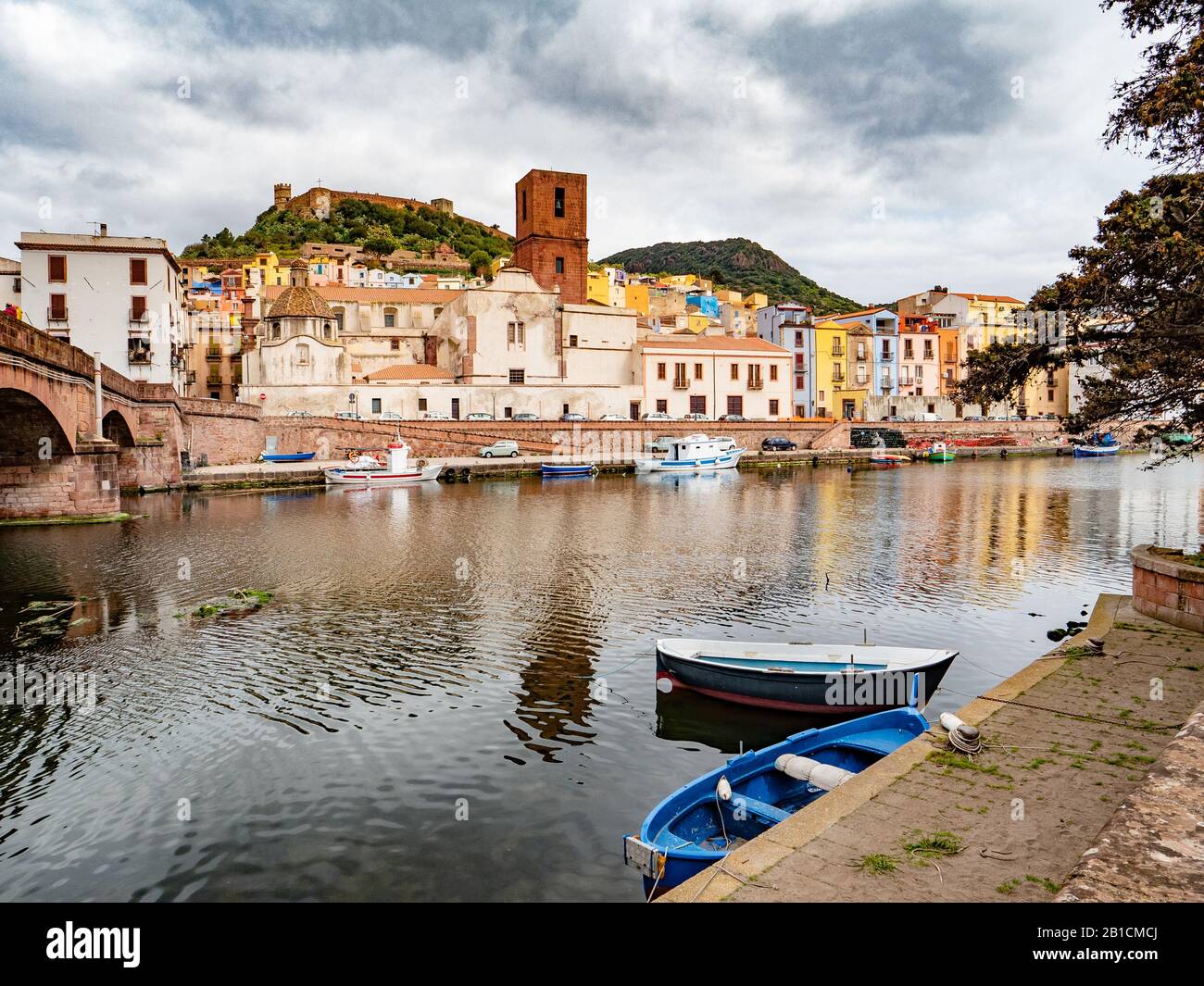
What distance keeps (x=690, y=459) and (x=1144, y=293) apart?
46.4 metres

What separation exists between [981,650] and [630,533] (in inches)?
639

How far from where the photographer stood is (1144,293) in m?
12.6

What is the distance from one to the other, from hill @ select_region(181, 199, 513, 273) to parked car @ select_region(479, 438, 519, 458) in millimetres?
84666

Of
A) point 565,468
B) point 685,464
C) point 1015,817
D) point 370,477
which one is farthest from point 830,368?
point 1015,817

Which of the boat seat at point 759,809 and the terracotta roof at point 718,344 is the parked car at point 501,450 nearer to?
the terracotta roof at point 718,344

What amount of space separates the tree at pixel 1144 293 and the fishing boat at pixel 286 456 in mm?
48687

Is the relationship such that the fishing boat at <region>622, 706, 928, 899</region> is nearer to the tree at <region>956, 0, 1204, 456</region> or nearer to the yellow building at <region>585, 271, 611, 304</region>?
the tree at <region>956, 0, 1204, 456</region>

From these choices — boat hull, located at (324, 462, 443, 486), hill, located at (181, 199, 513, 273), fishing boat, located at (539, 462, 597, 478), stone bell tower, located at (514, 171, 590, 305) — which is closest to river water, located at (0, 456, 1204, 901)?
boat hull, located at (324, 462, 443, 486)

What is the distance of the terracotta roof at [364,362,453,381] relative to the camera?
207 feet

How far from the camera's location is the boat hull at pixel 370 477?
48031 mm

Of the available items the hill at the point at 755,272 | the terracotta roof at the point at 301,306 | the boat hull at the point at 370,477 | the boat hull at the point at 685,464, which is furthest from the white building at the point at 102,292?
the hill at the point at 755,272

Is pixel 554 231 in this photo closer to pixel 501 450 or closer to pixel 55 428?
pixel 501 450

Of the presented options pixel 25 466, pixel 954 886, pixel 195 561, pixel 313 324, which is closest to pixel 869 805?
pixel 954 886

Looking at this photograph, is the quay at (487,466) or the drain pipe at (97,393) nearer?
the drain pipe at (97,393)
